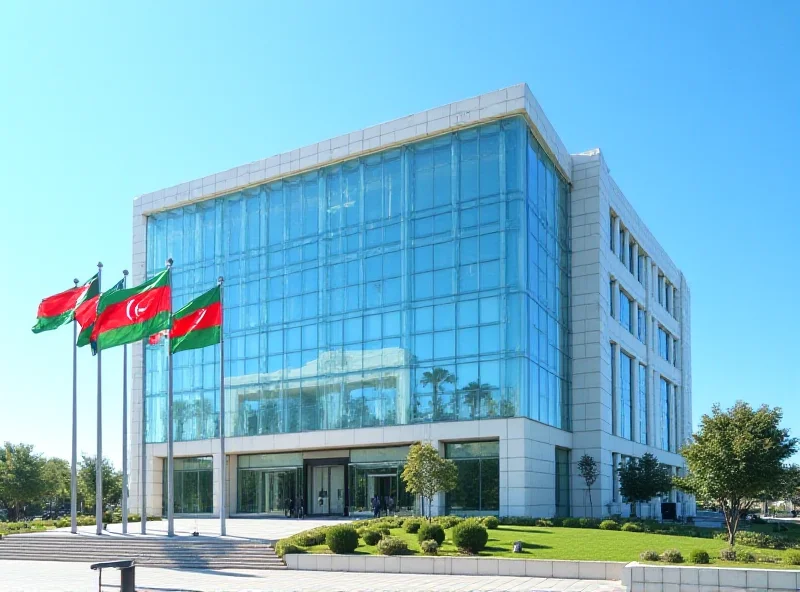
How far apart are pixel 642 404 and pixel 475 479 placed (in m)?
24.2

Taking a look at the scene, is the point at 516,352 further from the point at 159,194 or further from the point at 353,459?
the point at 159,194

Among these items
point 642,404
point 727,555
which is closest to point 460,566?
point 727,555

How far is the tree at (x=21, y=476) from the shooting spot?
70375mm

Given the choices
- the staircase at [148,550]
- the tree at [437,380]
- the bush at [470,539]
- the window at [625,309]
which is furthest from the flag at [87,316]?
the window at [625,309]

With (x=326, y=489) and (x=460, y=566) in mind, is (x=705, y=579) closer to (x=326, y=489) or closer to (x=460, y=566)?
(x=460, y=566)

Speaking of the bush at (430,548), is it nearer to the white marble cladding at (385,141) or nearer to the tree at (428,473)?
the tree at (428,473)

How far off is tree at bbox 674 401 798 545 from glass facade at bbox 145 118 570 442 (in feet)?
39.3

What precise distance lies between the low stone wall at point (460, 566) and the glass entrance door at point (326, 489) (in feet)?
69.4

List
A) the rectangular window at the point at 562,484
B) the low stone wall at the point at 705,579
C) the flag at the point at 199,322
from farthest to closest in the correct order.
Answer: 1. the rectangular window at the point at 562,484
2. the flag at the point at 199,322
3. the low stone wall at the point at 705,579

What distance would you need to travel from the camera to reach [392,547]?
2898 centimetres

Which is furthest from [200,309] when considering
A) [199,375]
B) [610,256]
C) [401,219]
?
[610,256]

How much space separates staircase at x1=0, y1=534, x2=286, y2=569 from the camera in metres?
31.8

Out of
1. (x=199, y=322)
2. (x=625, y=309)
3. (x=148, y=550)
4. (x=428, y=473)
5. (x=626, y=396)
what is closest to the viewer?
(x=148, y=550)

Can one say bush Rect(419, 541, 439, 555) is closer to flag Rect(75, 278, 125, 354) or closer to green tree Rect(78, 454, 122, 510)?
flag Rect(75, 278, 125, 354)
